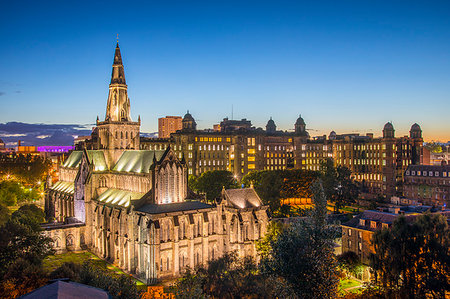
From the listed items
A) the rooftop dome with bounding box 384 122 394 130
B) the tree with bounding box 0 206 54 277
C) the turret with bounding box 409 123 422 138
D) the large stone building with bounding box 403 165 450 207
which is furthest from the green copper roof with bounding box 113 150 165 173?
the turret with bounding box 409 123 422 138

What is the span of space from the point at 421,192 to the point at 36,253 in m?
120

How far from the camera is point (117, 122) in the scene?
8606 cm

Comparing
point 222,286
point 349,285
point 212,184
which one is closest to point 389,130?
point 212,184

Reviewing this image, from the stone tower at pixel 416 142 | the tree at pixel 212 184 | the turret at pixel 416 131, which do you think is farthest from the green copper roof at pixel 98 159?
the turret at pixel 416 131

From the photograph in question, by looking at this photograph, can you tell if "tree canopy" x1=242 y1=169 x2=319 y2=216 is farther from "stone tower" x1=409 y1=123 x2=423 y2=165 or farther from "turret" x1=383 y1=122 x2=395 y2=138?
"stone tower" x1=409 y1=123 x2=423 y2=165

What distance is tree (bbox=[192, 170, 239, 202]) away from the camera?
11119 cm

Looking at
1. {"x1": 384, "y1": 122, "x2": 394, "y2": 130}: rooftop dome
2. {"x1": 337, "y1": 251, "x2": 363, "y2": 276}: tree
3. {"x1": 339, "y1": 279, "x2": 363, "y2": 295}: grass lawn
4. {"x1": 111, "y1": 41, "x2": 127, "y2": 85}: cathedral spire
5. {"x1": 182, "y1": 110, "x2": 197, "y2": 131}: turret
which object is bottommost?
{"x1": 339, "y1": 279, "x2": 363, "y2": 295}: grass lawn

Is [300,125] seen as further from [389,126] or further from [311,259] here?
[311,259]

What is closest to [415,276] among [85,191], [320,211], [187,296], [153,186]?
[320,211]

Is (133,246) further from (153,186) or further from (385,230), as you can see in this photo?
(385,230)

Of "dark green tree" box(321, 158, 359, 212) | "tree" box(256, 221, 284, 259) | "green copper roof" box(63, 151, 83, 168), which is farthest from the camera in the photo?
"dark green tree" box(321, 158, 359, 212)

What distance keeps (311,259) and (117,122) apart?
59.5m

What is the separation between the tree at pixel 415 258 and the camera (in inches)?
1677

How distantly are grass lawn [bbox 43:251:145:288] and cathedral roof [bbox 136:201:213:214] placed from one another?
1168cm
